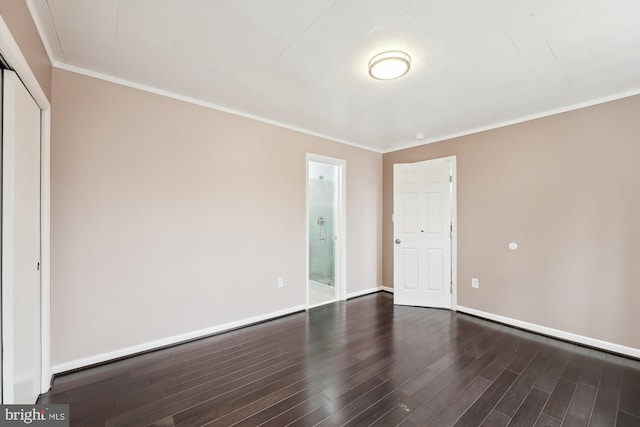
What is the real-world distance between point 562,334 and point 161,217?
4299mm

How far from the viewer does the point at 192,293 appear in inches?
107

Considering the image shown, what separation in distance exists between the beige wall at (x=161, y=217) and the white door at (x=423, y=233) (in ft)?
5.14

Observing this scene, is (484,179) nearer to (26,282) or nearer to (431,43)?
(431,43)

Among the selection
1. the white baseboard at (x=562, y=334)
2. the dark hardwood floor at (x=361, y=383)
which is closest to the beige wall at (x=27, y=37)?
the dark hardwood floor at (x=361, y=383)

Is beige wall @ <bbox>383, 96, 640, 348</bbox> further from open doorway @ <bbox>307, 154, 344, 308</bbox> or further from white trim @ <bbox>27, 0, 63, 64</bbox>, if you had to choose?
white trim @ <bbox>27, 0, 63, 64</bbox>

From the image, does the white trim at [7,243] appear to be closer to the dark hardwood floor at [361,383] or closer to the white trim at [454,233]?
the dark hardwood floor at [361,383]

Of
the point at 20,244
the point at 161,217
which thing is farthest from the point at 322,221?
the point at 20,244

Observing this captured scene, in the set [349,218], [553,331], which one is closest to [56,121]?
[349,218]

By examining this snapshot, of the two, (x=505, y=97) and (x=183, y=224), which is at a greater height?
(x=505, y=97)

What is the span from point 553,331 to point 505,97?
254 centimetres

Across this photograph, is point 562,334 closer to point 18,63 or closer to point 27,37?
point 18,63

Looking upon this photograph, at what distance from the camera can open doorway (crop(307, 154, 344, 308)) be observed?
4.12m

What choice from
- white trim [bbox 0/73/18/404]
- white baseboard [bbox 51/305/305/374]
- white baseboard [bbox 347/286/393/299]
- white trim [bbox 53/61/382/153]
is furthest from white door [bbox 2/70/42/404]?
white baseboard [bbox 347/286/393/299]

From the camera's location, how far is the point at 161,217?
255 centimetres
